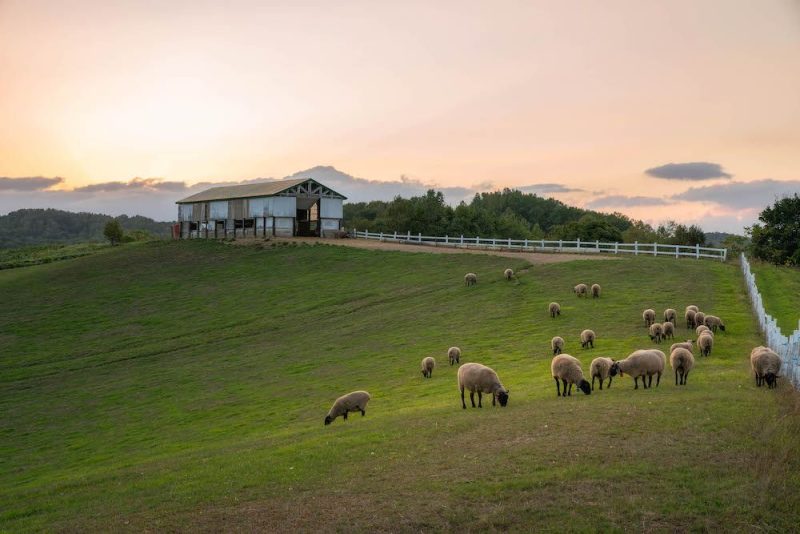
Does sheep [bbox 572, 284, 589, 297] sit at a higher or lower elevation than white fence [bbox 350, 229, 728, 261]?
lower

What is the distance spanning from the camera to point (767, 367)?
19906mm

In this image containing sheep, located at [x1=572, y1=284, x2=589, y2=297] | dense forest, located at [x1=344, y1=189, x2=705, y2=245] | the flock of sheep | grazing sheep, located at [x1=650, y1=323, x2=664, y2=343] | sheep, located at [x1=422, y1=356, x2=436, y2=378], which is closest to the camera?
the flock of sheep

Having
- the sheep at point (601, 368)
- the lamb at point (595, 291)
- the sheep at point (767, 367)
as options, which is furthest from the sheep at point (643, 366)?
the lamb at point (595, 291)

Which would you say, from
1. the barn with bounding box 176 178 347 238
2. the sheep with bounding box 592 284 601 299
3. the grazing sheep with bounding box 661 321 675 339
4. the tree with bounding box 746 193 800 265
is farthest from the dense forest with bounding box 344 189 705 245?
the grazing sheep with bounding box 661 321 675 339

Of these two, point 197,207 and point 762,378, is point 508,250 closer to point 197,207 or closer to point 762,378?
point 762,378

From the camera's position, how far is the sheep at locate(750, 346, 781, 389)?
65.3 ft

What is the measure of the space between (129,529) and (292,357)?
24989mm

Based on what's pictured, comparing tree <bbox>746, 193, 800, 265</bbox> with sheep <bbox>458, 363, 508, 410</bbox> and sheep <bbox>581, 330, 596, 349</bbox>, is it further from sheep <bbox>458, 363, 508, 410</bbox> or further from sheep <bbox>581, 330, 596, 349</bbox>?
sheep <bbox>458, 363, 508, 410</bbox>

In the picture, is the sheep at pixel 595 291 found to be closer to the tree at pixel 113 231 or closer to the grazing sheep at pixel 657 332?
the grazing sheep at pixel 657 332

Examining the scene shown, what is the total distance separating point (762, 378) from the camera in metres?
20.2

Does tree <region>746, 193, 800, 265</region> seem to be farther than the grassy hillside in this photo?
Yes

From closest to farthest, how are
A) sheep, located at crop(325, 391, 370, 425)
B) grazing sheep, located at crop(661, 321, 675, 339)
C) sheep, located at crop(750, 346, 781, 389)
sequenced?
1. sheep, located at crop(750, 346, 781, 389)
2. sheep, located at crop(325, 391, 370, 425)
3. grazing sheep, located at crop(661, 321, 675, 339)

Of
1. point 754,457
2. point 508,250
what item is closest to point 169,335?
point 508,250

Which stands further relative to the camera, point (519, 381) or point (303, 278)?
point (303, 278)
